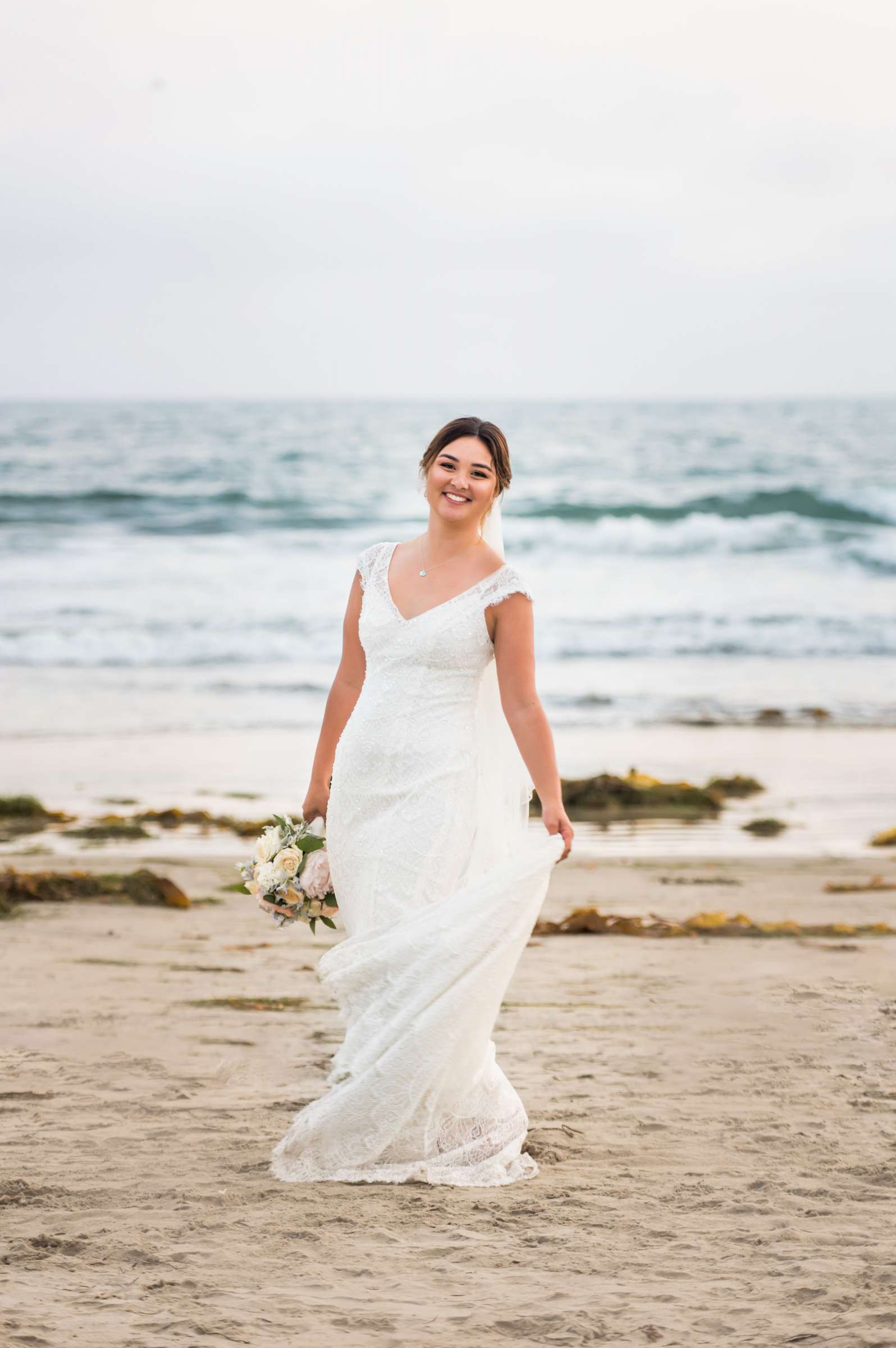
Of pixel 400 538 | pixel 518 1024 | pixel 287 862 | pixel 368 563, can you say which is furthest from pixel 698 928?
pixel 400 538

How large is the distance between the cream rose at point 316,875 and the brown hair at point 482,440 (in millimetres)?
1183

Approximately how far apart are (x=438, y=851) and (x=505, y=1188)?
0.95m

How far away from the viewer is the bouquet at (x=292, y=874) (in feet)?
13.0

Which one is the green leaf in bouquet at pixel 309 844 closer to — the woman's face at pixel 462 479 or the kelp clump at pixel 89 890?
the woman's face at pixel 462 479

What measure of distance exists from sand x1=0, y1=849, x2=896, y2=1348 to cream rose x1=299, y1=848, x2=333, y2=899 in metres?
0.77

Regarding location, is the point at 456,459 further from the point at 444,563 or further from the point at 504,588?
the point at 504,588

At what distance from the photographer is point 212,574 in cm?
2194

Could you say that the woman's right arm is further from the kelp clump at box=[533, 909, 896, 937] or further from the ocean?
the ocean

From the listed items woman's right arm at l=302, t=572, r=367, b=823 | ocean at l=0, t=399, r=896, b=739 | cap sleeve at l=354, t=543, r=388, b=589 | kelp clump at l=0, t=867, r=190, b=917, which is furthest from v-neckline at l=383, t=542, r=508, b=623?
ocean at l=0, t=399, r=896, b=739

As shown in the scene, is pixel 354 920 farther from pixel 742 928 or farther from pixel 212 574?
pixel 212 574

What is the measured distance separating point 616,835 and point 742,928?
7.66ft

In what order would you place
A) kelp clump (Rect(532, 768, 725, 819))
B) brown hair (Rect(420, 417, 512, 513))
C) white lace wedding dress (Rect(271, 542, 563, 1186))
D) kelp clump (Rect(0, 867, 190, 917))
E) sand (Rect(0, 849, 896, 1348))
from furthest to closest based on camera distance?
kelp clump (Rect(532, 768, 725, 819)), kelp clump (Rect(0, 867, 190, 917)), brown hair (Rect(420, 417, 512, 513)), white lace wedding dress (Rect(271, 542, 563, 1186)), sand (Rect(0, 849, 896, 1348))

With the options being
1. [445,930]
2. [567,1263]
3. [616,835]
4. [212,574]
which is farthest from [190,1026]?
[212,574]

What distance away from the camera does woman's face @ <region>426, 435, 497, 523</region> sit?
386cm
